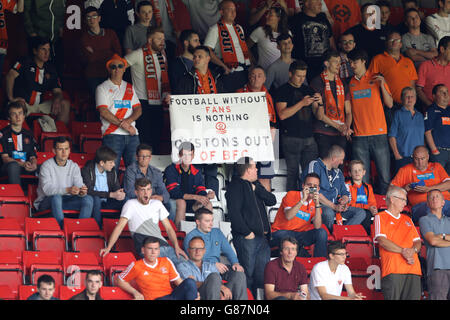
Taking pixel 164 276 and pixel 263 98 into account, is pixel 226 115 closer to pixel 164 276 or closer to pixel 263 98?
pixel 263 98

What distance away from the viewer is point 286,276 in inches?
396

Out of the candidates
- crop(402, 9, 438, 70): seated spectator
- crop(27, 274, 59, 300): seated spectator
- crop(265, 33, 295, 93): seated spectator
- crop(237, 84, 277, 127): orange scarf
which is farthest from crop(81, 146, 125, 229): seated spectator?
crop(402, 9, 438, 70): seated spectator

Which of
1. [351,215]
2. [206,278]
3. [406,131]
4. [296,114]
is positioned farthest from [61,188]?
[406,131]

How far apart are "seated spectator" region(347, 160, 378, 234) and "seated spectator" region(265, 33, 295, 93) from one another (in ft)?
5.23

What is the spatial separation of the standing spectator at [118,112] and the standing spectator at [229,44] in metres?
1.41

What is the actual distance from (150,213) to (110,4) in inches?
Answer: 160

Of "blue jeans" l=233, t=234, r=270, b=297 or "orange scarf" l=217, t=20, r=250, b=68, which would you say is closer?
"blue jeans" l=233, t=234, r=270, b=297

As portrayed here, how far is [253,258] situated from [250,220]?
415 mm

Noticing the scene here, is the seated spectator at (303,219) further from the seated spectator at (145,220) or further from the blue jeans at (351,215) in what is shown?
the seated spectator at (145,220)

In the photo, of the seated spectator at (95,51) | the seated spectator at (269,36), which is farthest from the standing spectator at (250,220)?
the seated spectator at (95,51)

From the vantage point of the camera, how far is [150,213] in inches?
411

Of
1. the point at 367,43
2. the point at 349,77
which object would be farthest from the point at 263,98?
the point at 367,43

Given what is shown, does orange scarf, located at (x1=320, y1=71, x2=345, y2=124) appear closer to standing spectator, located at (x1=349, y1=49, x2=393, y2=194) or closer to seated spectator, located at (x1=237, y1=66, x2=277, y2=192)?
standing spectator, located at (x1=349, y1=49, x2=393, y2=194)

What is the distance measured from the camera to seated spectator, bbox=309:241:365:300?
398 inches
